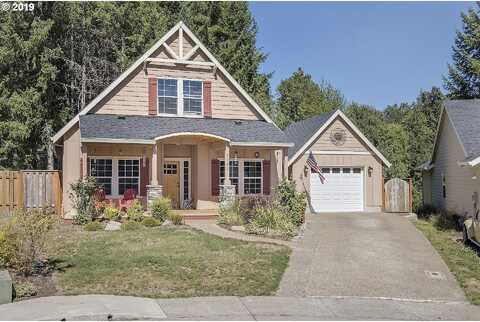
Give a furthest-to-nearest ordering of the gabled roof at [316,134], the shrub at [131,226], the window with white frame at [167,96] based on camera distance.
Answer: the gabled roof at [316,134]
the window with white frame at [167,96]
the shrub at [131,226]

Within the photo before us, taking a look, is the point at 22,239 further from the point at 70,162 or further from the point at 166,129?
the point at 166,129

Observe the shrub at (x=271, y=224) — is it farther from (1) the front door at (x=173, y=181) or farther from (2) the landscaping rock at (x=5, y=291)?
(2) the landscaping rock at (x=5, y=291)

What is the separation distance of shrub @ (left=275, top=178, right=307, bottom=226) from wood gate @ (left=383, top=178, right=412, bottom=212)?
26.0ft

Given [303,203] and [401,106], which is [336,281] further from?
[401,106]

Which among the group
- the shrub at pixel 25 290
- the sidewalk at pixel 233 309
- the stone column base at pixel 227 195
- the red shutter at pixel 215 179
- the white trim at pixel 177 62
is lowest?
A: the sidewalk at pixel 233 309

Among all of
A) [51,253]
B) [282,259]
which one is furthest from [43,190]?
[282,259]

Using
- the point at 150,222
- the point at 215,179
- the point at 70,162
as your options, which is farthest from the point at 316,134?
the point at 70,162

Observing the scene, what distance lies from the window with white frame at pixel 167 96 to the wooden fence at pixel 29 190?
507 cm

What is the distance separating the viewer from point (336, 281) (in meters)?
10.7

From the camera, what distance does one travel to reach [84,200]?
59.7ft

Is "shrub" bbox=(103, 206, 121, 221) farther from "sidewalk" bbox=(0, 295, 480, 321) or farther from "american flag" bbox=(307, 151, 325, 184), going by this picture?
"sidewalk" bbox=(0, 295, 480, 321)

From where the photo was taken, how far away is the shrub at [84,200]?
17.9m

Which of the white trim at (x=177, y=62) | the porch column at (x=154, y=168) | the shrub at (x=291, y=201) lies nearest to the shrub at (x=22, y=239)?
the porch column at (x=154, y=168)

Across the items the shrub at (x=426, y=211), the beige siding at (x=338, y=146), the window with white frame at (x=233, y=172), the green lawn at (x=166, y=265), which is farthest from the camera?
the shrub at (x=426, y=211)
